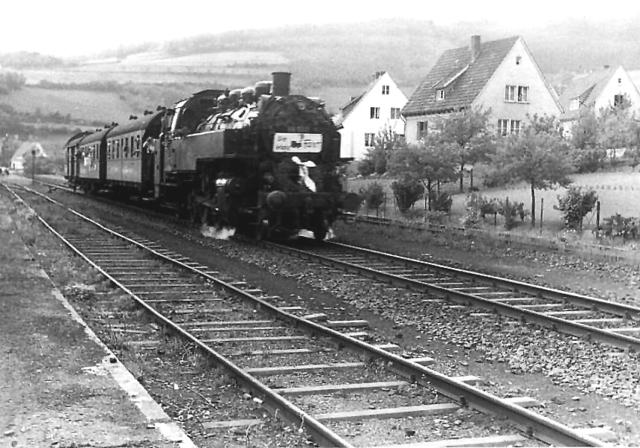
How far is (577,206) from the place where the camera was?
21.9 metres

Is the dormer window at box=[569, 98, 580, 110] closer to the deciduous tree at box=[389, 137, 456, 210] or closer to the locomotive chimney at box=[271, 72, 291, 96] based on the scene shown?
the deciduous tree at box=[389, 137, 456, 210]

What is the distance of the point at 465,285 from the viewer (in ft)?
42.7

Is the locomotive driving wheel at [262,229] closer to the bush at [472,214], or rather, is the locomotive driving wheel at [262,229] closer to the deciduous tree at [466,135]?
the bush at [472,214]

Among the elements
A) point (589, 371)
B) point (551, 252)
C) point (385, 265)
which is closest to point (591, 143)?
point (551, 252)

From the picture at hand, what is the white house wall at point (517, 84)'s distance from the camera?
47875 mm

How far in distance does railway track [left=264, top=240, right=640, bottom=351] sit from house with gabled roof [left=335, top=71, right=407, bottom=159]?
148 ft

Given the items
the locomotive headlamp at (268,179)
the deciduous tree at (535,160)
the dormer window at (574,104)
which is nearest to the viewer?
the locomotive headlamp at (268,179)

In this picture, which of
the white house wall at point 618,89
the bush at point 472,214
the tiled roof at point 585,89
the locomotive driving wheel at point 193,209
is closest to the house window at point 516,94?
the tiled roof at point 585,89

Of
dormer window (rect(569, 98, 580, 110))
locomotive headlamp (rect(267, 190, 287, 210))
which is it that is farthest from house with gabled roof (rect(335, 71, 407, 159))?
locomotive headlamp (rect(267, 190, 287, 210))

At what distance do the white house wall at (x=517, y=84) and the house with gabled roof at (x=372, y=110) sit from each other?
501 inches

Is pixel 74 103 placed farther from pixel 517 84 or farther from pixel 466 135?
pixel 466 135

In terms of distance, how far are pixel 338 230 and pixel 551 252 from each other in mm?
7042

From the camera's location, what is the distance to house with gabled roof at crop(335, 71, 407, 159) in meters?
61.3

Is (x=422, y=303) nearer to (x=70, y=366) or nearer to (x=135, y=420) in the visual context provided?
(x=70, y=366)
